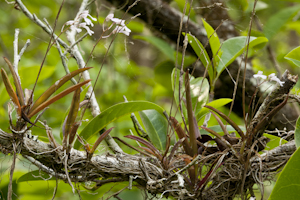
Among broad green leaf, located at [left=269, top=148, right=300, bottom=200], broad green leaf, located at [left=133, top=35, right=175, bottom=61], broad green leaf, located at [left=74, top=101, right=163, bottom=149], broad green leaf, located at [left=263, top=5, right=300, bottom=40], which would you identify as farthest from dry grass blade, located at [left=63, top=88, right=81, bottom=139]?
broad green leaf, located at [left=263, top=5, right=300, bottom=40]

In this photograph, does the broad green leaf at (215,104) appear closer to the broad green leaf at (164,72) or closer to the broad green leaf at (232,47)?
the broad green leaf at (232,47)

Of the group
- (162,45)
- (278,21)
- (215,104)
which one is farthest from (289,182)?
(278,21)

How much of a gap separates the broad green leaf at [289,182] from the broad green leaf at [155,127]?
26 cm

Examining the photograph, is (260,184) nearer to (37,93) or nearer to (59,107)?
(37,93)

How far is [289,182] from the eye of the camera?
1.26 feet

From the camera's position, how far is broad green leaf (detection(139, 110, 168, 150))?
0.61 m

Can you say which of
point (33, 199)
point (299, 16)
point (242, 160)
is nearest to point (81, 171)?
point (242, 160)

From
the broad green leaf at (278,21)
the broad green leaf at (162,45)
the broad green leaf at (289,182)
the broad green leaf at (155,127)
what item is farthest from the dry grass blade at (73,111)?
the broad green leaf at (278,21)

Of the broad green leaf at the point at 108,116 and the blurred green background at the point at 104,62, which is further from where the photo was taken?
the blurred green background at the point at 104,62

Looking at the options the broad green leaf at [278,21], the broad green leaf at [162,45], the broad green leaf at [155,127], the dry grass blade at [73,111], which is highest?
the broad green leaf at [278,21]

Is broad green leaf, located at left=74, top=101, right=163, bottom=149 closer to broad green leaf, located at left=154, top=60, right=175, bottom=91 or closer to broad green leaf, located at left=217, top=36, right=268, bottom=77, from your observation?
broad green leaf, located at left=217, top=36, right=268, bottom=77

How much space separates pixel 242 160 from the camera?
439 mm

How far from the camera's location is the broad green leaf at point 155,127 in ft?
1.99

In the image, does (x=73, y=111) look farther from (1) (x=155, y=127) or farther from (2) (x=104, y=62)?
(2) (x=104, y=62)
